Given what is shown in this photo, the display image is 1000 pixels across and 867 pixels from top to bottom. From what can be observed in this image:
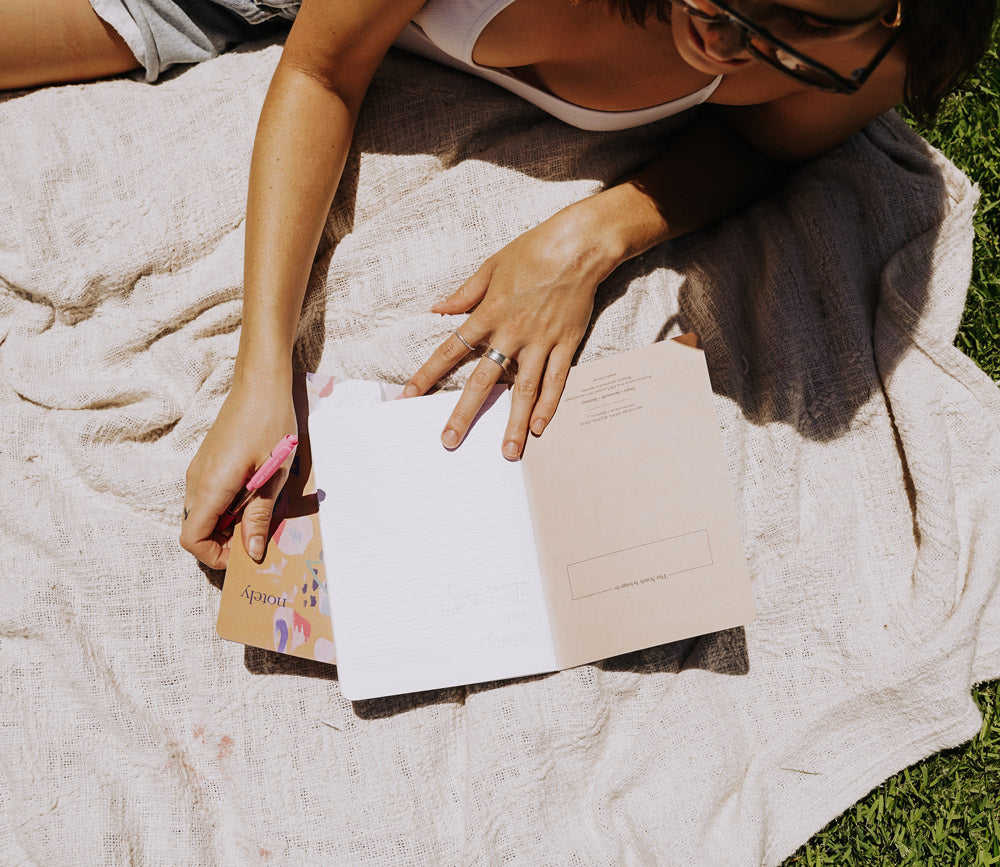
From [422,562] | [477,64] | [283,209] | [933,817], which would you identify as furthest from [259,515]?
[933,817]

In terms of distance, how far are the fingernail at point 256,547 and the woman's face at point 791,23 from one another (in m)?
0.89

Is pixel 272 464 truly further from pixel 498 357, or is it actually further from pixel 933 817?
pixel 933 817

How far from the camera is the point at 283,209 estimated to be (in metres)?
1.26

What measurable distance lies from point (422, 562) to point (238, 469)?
0.31m

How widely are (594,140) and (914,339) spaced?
65cm

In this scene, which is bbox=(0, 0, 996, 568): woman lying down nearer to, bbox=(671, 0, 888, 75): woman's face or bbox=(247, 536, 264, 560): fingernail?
bbox=(247, 536, 264, 560): fingernail

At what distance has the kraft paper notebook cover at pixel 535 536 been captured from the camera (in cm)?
122

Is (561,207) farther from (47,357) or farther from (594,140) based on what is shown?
(47,357)

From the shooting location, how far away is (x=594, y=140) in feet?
4.60

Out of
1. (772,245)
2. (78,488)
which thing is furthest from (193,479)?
(772,245)

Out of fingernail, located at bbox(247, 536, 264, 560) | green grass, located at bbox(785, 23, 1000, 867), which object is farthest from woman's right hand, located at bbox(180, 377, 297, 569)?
green grass, located at bbox(785, 23, 1000, 867)

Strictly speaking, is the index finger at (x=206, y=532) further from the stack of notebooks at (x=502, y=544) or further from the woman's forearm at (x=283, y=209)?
the woman's forearm at (x=283, y=209)

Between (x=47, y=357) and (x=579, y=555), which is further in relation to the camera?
(x=47, y=357)

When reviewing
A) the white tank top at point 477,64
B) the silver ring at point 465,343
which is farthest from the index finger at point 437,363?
the white tank top at point 477,64
